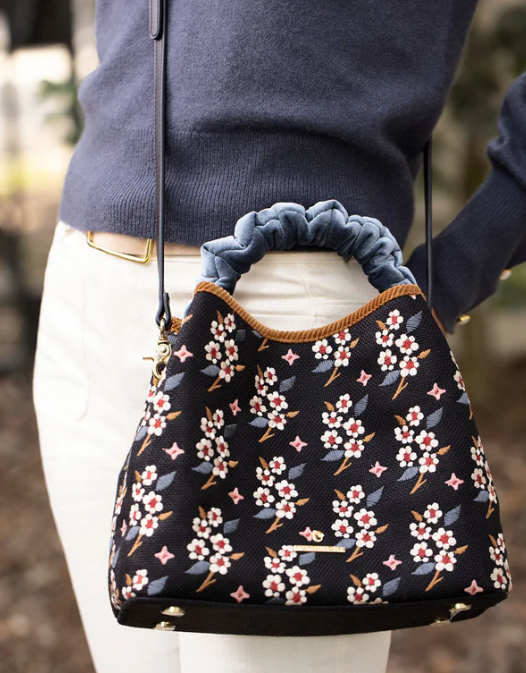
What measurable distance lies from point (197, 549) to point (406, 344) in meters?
0.32

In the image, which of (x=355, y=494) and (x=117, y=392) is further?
(x=117, y=392)

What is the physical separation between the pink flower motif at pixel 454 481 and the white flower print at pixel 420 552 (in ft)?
0.23

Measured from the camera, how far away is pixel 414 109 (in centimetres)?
93

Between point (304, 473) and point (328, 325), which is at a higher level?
point (328, 325)

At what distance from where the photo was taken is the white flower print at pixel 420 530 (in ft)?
2.63

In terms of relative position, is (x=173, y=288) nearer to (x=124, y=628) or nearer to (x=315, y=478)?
(x=315, y=478)

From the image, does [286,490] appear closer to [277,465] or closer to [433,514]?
[277,465]

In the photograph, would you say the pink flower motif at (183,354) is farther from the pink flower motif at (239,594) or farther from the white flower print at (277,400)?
the pink flower motif at (239,594)

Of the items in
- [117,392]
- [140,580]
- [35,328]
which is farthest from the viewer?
[35,328]

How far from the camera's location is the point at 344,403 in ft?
2.75

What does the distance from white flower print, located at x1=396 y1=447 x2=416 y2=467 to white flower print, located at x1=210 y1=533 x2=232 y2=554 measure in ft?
0.70

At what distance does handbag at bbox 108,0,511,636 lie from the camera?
75 centimetres

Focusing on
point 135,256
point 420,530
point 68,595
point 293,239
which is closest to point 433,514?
point 420,530

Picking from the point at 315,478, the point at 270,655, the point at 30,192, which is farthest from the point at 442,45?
the point at 30,192
